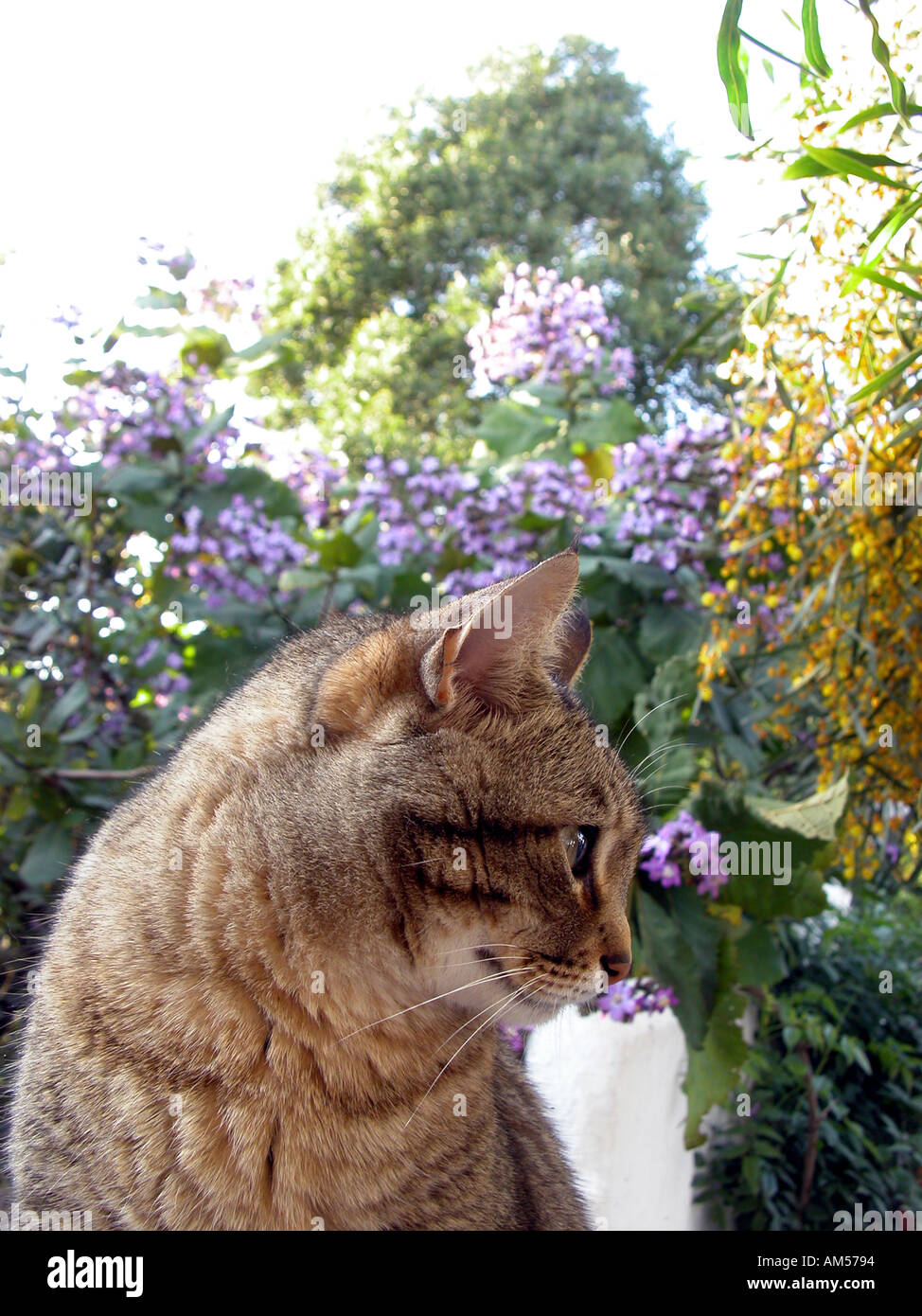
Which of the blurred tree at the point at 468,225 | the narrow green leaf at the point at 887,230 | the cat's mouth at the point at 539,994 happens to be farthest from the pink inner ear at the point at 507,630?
the blurred tree at the point at 468,225

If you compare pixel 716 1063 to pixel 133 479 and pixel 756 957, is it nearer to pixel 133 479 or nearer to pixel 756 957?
pixel 756 957

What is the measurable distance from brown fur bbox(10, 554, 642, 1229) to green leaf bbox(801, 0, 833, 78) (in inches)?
27.7

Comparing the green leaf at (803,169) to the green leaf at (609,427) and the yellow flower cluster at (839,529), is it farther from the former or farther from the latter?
the green leaf at (609,427)

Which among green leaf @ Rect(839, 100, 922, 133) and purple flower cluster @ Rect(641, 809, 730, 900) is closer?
green leaf @ Rect(839, 100, 922, 133)

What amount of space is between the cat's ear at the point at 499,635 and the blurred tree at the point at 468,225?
37.6 ft

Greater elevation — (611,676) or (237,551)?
(237,551)

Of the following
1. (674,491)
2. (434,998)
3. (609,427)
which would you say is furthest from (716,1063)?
(609,427)

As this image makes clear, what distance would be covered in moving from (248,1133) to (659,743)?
1248 millimetres

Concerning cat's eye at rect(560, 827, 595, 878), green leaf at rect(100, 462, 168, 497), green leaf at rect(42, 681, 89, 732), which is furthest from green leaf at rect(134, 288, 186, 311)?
cat's eye at rect(560, 827, 595, 878)

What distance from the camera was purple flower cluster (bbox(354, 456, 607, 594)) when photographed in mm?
2562

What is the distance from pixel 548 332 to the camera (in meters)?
2.81

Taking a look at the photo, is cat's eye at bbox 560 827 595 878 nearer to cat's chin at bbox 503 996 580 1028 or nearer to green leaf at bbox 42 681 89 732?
cat's chin at bbox 503 996 580 1028

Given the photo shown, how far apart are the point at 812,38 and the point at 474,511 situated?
1519 millimetres
